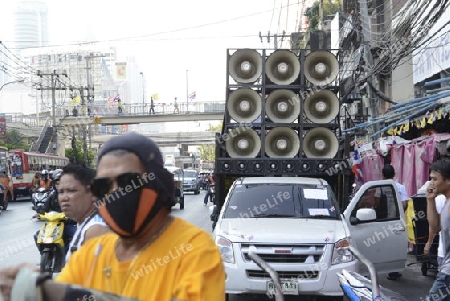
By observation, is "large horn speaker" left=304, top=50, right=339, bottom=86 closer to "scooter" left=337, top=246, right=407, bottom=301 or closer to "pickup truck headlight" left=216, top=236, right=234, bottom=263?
"pickup truck headlight" left=216, top=236, right=234, bottom=263

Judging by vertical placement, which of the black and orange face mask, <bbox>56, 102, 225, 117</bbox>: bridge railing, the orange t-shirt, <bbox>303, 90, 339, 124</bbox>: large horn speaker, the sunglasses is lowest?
the orange t-shirt

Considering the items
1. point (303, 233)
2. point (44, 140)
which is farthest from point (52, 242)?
point (44, 140)

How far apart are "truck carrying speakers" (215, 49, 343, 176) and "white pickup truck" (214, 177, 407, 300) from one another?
2.46 meters

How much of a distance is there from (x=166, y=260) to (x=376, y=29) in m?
23.6

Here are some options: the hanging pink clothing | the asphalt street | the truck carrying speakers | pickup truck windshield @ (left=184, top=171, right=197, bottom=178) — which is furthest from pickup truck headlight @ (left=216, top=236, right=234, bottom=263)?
pickup truck windshield @ (left=184, top=171, right=197, bottom=178)

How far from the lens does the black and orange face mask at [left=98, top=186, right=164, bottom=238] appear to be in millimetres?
1979

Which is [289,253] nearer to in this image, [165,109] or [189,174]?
[189,174]

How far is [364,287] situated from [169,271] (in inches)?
109

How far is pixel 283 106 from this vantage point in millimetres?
10898

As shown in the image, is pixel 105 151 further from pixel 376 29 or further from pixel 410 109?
pixel 376 29

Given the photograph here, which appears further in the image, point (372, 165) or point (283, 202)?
point (372, 165)

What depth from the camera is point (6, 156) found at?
106 feet

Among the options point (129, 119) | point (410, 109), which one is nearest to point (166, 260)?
point (410, 109)

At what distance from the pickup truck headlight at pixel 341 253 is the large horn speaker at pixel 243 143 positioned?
4420mm
